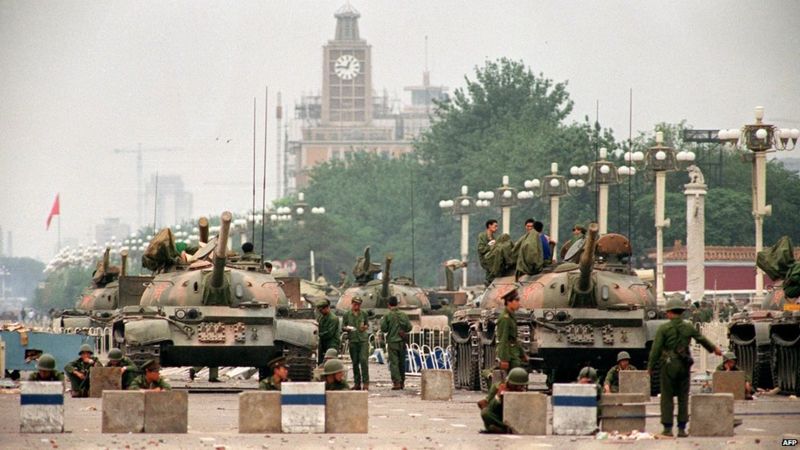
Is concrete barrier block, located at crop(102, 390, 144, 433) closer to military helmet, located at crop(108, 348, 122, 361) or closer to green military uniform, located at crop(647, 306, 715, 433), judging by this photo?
green military uniform, located at crop(647, 306, 715, 433)

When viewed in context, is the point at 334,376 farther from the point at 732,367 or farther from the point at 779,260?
the point at 779,260

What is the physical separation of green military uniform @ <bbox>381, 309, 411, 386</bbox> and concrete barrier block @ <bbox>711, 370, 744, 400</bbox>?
22.6 ft

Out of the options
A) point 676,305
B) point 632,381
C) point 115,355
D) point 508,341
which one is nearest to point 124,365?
point 115,355

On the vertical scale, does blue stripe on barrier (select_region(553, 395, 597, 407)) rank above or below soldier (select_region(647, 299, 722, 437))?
below

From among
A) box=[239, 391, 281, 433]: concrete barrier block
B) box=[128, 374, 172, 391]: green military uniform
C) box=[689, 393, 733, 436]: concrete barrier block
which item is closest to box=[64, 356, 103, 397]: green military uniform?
box=[128, 374, 172, 391]: green military uniform

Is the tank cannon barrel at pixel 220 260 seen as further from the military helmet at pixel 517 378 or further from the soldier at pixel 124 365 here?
the military helmet at pixel 517 378

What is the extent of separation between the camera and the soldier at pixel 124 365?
29.8 meters

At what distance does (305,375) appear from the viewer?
34.1 metres

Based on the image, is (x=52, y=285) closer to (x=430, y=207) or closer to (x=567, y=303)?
(x=430, y=207)

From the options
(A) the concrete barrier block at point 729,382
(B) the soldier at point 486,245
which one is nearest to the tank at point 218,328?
(B) the soldier at point 486,245

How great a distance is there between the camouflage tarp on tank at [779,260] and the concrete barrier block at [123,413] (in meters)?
14.2

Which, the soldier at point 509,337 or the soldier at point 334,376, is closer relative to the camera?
the soldier at point 334,376

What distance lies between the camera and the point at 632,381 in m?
30.1

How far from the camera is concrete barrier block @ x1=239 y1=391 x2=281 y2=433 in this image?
25.2 meters
